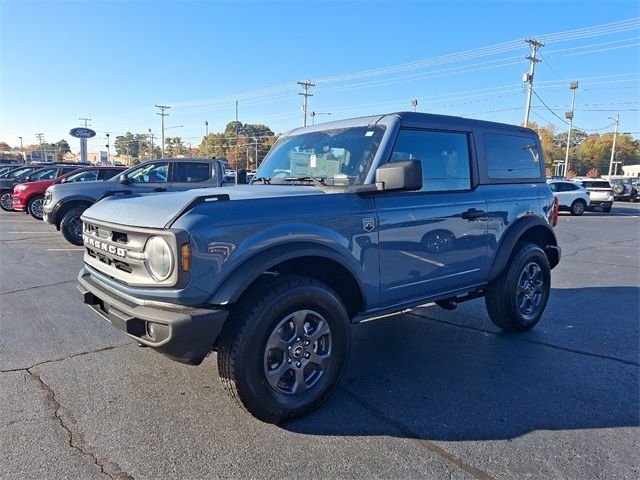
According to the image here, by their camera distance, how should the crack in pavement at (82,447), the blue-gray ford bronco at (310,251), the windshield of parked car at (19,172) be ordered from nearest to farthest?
the crack in pavement at (82,447) → the blue-gray ford bronco at (310,251) → the windshield of parked car at (19,172)

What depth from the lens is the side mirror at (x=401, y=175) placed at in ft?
9.96

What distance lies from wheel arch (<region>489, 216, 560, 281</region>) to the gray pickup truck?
24.2 feet

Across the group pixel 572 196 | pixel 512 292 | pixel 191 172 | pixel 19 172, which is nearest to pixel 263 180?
pixel 512 292

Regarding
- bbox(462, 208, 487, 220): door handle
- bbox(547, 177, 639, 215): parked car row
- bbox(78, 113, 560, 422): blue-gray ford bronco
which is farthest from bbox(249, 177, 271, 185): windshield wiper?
bbox(547, 177, 639, 215): parked car row

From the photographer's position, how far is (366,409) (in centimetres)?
310

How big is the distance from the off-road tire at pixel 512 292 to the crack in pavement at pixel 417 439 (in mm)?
2012

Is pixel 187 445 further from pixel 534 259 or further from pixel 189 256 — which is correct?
pixel 534 259

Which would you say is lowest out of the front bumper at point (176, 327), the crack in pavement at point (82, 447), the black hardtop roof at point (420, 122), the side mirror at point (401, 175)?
the crack in pavement at point (82, 447)

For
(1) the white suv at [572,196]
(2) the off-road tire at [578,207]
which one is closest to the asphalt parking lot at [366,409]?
(1) the white suv at [572,196]

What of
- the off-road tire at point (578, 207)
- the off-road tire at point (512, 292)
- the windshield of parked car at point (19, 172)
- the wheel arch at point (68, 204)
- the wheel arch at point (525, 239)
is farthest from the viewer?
the off-road tire at point (578, 207)

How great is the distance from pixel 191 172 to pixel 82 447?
8634mm

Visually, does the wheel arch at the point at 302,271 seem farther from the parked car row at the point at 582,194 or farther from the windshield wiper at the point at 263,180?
the parked car row at the point at 582,194

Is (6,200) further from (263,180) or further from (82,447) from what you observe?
(82,447)

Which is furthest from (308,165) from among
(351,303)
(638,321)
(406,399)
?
(638,321)
